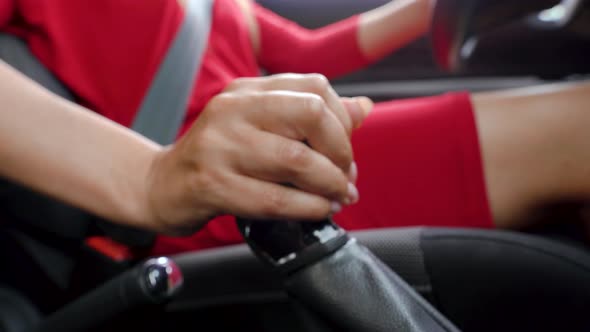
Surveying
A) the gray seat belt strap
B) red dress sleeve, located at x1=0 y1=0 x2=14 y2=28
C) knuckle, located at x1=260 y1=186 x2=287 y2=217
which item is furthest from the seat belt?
knuckle, located at x1=260 y1=186 x2=287 y2=217

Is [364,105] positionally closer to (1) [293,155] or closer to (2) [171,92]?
(1) [293,155]

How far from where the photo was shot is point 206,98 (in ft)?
2.33

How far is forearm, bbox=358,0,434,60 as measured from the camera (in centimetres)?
99

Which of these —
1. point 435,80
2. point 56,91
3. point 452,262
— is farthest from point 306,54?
point 452,262

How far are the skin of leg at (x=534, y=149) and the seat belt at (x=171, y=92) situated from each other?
0.99 feet

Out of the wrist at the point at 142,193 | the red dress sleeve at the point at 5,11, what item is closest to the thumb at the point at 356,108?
the wrist at the point at 142,193

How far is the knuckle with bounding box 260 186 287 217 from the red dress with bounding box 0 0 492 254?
10.1 inches

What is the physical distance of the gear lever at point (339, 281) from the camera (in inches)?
13.8

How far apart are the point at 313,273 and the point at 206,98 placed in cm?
40

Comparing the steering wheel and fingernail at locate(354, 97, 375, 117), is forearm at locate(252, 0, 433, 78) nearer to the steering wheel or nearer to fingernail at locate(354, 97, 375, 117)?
the steering wheel

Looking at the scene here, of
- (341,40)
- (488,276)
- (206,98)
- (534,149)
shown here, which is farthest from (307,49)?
(488,276)

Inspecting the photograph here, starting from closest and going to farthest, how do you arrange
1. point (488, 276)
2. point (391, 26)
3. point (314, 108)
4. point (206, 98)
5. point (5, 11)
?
point (314, 108)
point (488, 276)
point (5, 11)
point (206, 98)
point (391, 26)

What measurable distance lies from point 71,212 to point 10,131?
157 millimetres

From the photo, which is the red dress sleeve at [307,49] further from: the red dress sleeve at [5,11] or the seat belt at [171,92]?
the red dress sleeve at [5,11]
